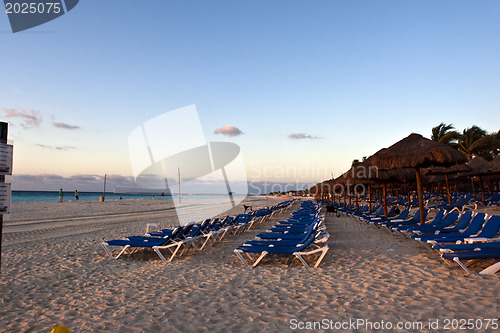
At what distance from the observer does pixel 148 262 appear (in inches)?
211

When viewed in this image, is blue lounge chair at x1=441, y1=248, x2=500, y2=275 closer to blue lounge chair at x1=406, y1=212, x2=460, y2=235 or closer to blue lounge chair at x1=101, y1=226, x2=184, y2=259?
blue lounge chair at x1=406, y1=212, x2=460, y2=235

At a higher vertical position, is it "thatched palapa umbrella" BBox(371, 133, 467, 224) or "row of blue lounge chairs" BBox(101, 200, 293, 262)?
"thatched palapa umbrella" BBox(371, 133, 467, 224)

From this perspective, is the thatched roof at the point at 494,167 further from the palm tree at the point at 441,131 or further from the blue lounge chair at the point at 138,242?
the palm tree at the point at 441,131

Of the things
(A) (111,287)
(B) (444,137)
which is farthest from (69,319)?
(B) (444,137)

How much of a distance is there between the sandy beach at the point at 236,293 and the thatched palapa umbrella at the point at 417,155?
1994mm

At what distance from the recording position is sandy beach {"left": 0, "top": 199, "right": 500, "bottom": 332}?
9.18ft

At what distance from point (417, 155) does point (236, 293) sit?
527 centimetres

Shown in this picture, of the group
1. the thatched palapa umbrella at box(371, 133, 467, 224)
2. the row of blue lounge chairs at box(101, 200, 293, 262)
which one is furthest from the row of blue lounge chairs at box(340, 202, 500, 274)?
the row of blue lounge chairs at box(101, 200, 293, 262)

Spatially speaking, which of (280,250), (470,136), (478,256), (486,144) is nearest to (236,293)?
(280,250)

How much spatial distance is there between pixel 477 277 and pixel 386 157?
3.63 m

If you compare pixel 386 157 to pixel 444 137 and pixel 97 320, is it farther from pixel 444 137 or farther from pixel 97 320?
pixel 444 137

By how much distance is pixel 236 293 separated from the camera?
361cm

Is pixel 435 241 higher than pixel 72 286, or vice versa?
pixel 435 241

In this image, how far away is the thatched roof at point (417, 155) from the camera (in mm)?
6469
